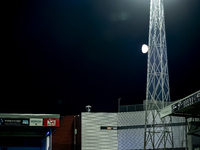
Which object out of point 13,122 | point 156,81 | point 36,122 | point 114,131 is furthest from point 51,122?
point 156,81

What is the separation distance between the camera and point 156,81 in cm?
3450

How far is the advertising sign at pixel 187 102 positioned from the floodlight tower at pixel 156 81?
10.3 metres

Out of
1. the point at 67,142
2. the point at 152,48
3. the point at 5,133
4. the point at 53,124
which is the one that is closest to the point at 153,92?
the point at 152,48

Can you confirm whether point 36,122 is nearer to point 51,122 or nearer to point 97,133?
point 51,122

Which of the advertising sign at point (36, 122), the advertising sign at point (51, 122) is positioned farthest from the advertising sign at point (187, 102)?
the advertising sign at point (36, 122)

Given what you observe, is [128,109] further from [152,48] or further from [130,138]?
[152,48]

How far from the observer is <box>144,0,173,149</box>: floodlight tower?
32647 millimetres

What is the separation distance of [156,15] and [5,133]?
20.1 m

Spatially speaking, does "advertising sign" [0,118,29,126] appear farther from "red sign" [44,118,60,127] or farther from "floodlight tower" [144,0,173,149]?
"floodlight tower" [144,0,173,149]

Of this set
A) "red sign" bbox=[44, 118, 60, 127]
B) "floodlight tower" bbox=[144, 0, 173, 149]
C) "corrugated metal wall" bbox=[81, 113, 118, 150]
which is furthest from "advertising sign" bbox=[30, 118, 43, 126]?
"floodlight tower" bbox=[144, 0, 173, 149]

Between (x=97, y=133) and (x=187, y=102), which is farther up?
(x=187, y=102)

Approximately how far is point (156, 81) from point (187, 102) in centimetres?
1422

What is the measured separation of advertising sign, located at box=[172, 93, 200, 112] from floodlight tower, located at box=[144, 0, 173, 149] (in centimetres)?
1025

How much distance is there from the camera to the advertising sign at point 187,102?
19195 millimetres
